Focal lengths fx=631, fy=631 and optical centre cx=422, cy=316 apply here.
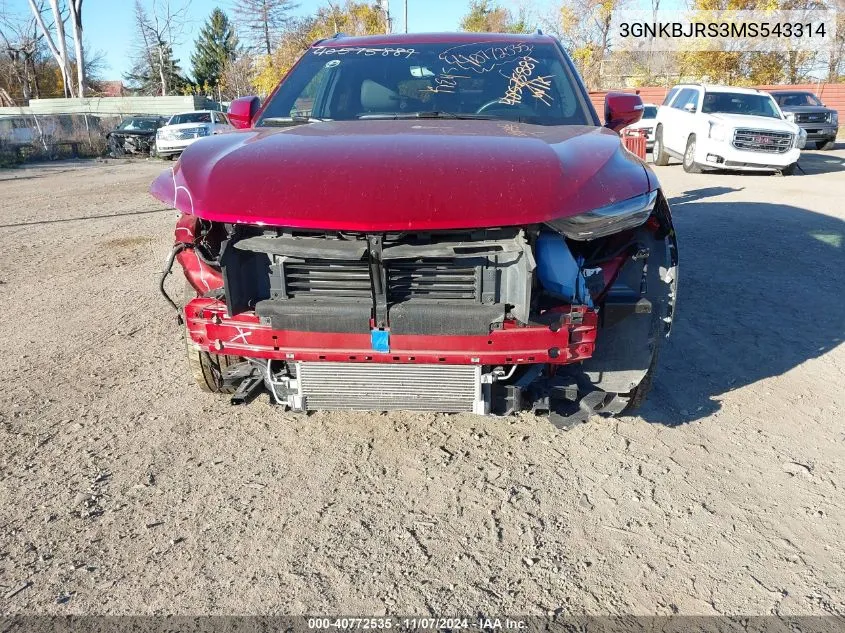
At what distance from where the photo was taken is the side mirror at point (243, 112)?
3.77 m

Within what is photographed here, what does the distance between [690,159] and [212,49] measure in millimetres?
61567

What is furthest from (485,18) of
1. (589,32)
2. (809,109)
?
(809,109)

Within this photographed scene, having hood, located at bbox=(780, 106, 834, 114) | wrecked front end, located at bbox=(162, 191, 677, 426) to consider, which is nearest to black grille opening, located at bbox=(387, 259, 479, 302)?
wrecked front end, located at bbox=(162, 191, 677, 426)

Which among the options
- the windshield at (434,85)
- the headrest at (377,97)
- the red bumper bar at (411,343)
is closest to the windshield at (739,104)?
the windshield at (434,85)

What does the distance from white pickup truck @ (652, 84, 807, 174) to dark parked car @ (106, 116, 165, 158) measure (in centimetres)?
1854

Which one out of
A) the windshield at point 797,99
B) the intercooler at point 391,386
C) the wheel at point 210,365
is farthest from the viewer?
the windshield at point 797,99

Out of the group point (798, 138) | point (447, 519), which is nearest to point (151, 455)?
point (447, 519)

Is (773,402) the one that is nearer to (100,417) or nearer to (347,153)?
(347,153)

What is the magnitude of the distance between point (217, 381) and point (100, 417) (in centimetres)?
69

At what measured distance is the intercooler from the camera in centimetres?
246

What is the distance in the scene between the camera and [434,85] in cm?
366

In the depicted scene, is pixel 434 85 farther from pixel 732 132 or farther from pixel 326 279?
pixel 732 132

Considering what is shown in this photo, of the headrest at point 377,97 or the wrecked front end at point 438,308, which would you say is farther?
the headrest at point 377,97

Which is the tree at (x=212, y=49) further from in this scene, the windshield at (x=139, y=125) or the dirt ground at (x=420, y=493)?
the dirt ground at (x=420, y=493)
